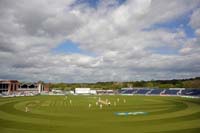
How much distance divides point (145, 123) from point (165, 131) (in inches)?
216

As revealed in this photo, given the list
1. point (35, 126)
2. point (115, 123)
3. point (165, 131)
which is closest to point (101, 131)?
point (115, 123)

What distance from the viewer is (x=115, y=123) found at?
104 ft

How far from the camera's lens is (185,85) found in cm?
15000

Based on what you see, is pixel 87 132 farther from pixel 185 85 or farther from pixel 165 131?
pixel 185 85

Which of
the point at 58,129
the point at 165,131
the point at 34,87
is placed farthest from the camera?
the point at 34,87

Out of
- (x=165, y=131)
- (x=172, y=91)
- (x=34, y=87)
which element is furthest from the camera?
(x=34, y=87)

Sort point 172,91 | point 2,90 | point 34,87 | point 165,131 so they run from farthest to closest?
point 34,87
point 2,90
point 172,91
point 165,131

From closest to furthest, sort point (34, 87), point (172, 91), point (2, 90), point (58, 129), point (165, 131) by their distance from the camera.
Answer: point (165, 131), point (58, 129), point (172, 91), point (2, 90), point (34, 87)

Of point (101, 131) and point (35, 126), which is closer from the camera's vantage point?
point (101, 131)

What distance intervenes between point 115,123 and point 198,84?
5241 inches

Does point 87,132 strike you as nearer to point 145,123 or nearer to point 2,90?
point 145,123

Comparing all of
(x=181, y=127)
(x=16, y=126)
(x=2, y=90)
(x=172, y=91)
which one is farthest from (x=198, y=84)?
(x=16, y=126)

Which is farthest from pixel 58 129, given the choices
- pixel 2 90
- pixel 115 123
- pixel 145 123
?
pixel 2 90

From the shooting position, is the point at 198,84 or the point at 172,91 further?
the point at 198,84
